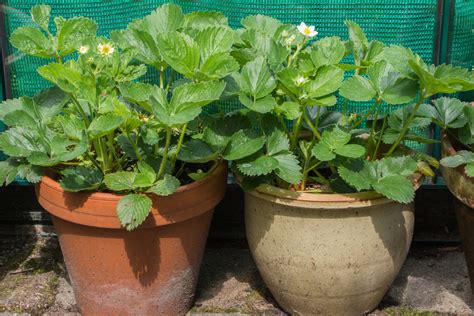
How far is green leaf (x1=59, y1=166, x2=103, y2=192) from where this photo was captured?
2309mm

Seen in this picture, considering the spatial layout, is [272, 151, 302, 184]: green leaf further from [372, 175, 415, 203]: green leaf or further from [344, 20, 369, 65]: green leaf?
[344, 20, 369, 65]: green leaf

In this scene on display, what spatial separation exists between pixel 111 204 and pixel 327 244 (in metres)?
0.69

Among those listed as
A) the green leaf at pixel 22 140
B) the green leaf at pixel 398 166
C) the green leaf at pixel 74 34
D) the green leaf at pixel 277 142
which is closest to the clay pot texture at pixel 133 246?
the green leaf at pixel 22 140

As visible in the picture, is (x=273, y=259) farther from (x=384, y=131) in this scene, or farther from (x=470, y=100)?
(x=470, y=100)

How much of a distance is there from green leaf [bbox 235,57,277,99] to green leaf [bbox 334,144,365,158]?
0.91 feet

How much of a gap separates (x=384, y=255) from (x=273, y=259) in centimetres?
36

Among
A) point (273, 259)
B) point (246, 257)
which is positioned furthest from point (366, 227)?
point (246, 257)

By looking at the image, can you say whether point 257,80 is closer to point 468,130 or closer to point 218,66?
point 218,66

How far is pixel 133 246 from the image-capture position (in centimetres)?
240

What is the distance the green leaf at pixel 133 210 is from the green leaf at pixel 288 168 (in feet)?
1.35

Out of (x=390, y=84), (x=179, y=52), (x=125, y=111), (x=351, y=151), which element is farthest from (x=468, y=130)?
(x=125, y=111)

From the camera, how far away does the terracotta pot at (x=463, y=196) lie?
2396 mm

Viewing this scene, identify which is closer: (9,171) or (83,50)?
(83,50)

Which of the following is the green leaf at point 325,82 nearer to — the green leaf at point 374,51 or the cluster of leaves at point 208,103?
the cluster of leaves at point 208,103
